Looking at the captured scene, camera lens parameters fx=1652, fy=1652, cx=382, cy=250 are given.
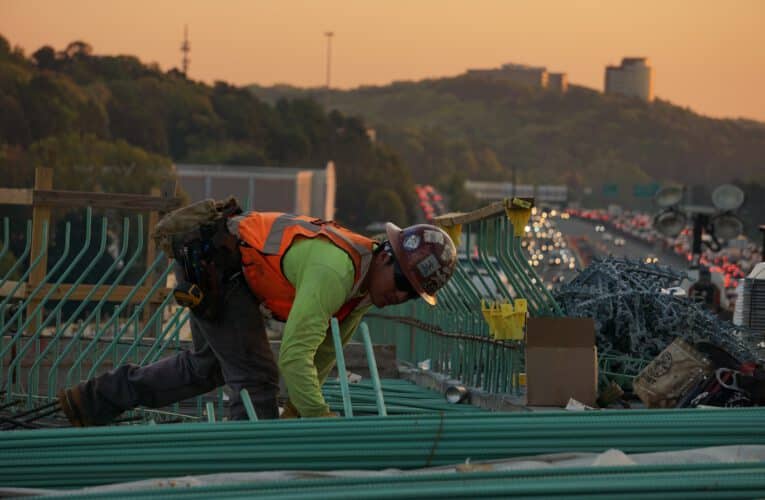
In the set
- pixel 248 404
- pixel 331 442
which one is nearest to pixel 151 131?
pixel 248 404

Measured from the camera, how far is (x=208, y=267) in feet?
25.6

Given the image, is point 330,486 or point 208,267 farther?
point 208,267

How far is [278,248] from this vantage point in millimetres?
7551

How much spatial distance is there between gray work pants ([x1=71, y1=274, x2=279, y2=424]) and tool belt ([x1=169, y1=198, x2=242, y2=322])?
7 centimetres

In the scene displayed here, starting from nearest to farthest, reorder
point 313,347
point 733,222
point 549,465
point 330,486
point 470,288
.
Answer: point 330,486
point 549,465
point 313,347
point 470,288
point 733,222

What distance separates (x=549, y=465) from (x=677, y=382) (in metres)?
2.58

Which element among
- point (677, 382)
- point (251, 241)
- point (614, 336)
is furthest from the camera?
point (614, 336)

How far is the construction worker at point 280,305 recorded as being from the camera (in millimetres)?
7230

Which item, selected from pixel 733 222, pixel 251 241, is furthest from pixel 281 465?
pixel 733 222

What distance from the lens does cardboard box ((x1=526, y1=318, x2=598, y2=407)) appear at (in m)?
9.37

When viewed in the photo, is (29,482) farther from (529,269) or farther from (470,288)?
(470,288)

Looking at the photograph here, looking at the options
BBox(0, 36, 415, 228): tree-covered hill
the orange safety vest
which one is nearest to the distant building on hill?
BBox(0, 36, 415, 228): tree-covered hill

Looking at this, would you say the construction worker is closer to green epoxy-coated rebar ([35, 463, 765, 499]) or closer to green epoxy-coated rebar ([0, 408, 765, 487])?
green epoxy-coated rebar ([0, 408, 765, 487])

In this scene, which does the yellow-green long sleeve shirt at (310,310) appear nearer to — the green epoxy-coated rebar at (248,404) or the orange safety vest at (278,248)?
the orange safety vest at (278,248)
